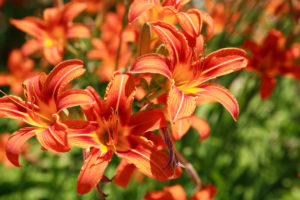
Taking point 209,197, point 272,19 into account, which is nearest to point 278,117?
point 272,19

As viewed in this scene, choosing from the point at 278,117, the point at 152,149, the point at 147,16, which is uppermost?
the point at 147,16

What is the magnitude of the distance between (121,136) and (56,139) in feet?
1.09

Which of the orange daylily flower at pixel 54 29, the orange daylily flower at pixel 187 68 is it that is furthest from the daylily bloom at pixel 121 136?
the orange daylily flower at pixel 54 29

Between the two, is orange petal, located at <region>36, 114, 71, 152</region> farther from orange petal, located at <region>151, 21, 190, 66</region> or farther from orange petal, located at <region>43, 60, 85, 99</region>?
orange petal, located at <region>151, 21, 190, 66</region>

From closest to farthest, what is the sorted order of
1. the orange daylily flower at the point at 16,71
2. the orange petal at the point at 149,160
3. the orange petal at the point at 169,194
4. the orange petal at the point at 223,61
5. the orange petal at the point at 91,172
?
the orange petal at the point at 91,172 → the orange petal at the point at 149,160 → the orange petal at the point at 223,61 → the orange petal at the point at 169,194 → the orange daylily flower at the point at 16,71

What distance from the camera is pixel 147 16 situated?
5.19ft

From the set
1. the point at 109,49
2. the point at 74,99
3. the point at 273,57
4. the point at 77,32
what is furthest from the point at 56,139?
the point at 273,57

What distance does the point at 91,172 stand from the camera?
1135 mm

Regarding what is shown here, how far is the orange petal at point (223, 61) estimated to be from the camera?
4.57ft

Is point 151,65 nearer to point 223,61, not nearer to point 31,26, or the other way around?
point 223,61

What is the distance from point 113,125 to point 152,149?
22 cm

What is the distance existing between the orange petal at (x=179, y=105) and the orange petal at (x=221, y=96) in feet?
0.33

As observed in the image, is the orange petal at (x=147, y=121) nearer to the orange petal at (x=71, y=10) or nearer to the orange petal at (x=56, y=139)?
the orange petal at (x=56, y=139)

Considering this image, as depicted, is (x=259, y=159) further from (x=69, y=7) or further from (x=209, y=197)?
(x=69, y=7)
